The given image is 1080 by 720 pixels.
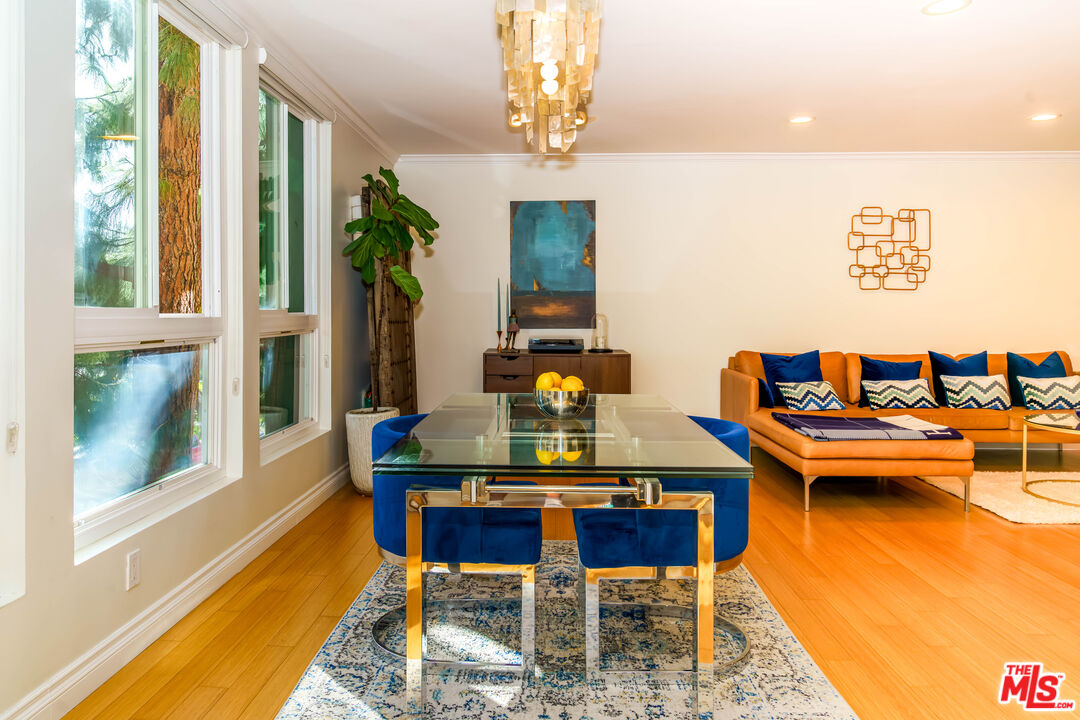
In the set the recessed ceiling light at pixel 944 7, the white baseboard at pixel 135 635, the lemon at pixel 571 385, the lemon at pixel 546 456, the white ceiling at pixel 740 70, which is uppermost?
the white ceiling at pixel 740 70

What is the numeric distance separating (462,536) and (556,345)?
132 inches

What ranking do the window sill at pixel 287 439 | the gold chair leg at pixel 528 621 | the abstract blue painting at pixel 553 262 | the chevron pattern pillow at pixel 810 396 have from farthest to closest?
the abstract blue painting at pixel 553 262 → the chevron pattern pillow at pixel 810 396 → the window sill at pixel 287 439 → the gold chair leg at pixel 528 621

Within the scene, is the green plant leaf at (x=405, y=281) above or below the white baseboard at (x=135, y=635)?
above

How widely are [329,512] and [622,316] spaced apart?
9.50ft

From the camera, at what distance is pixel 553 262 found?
18.7 feet

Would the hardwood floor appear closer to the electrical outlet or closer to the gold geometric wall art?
the electrical outlet

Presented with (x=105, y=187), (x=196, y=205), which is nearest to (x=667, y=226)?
(x=196, y=205)

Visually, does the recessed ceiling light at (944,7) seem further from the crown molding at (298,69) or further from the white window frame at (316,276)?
the white window frame at (316,276)

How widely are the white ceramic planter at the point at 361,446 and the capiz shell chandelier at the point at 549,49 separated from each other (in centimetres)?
221

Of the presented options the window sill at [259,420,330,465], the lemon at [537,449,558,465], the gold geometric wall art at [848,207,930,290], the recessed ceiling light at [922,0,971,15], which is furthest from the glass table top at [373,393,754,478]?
the gold geometric wall art at [848,207,930,290]

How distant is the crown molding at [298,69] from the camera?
2969mm

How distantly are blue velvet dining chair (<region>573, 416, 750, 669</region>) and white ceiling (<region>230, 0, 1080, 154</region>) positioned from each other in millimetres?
2112

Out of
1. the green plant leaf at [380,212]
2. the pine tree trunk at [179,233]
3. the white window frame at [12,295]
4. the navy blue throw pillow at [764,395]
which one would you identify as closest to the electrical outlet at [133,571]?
the pine tree trunk at [179,233]

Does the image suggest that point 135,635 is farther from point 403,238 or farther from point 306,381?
point 403,238
